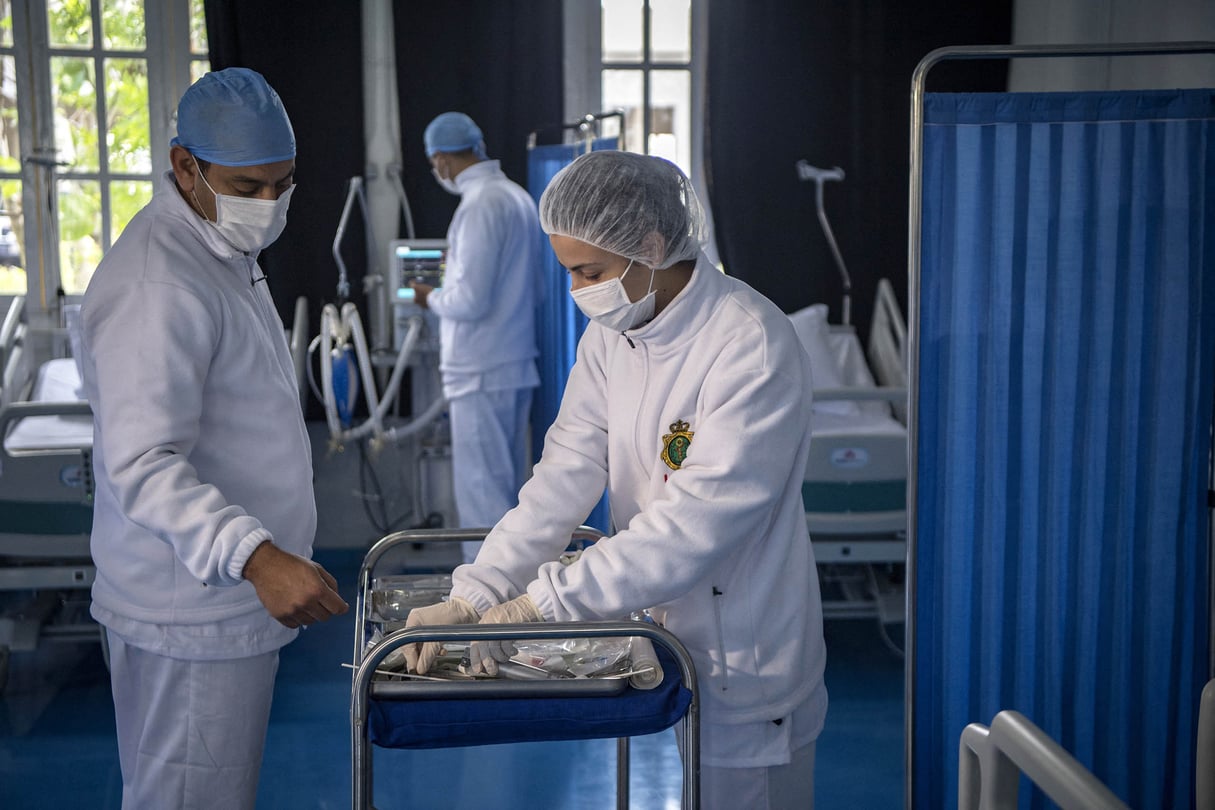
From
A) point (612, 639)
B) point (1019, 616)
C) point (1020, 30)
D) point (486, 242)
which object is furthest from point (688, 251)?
point (1020, 30)

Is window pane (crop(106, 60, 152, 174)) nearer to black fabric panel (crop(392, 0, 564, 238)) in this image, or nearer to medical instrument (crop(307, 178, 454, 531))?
medical instrument (crop(307, 178, 454, 531))

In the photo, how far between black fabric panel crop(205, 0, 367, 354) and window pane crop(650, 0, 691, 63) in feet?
4.23

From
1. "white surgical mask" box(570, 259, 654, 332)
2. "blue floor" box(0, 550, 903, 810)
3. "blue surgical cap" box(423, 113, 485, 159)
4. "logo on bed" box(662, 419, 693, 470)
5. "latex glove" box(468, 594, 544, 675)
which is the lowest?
"blue floor" box(0, 550, 903, 810)

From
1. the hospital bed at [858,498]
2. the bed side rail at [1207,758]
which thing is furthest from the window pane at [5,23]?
the bed side rail at [1207,758]

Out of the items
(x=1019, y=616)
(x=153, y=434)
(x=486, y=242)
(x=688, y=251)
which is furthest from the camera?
(x=486, y=242)

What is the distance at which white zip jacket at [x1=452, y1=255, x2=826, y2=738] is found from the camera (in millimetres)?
1520

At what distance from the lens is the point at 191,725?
1.74 m

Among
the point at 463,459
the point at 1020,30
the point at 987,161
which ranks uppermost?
the point at 1020,30

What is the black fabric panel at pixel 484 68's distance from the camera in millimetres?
4836

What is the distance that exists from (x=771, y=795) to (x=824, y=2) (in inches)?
158

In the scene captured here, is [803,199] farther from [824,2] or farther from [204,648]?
[204,648]

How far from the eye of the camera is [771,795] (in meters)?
1.64

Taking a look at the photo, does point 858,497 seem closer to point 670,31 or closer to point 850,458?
point 850,458

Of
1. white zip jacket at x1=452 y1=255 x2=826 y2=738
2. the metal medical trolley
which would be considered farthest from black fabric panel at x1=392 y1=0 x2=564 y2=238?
the metal medical trolley
